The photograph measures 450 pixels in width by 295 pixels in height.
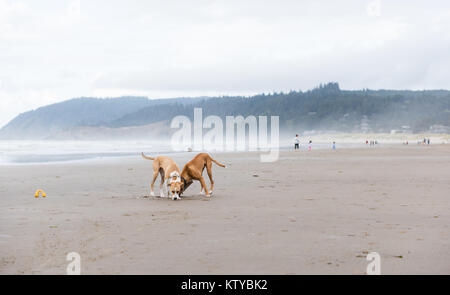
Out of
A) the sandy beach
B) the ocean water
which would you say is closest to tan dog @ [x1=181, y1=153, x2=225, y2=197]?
the sandy beach

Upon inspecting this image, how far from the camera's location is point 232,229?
7555 millimetres

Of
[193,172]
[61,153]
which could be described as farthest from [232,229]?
[61,153]

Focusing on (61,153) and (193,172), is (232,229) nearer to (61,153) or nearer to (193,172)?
(193,172)

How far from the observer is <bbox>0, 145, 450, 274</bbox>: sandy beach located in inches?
216

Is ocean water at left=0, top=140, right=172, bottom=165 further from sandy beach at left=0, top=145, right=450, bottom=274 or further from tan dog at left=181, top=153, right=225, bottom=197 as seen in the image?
tan dog at left=181, top=153, right=225, bottom=197

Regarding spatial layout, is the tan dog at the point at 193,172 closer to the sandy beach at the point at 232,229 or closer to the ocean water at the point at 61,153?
the sandy beach at the point at 232,229

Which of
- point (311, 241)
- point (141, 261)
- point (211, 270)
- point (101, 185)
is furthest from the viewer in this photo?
point (101, 185)

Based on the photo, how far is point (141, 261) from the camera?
18.5 feet

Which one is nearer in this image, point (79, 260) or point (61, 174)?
point (79, 260)

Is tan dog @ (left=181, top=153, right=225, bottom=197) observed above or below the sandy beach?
above

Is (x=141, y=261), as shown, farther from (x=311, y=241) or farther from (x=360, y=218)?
(x=360, y=218)

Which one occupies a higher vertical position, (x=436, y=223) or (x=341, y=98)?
(x=341, y=98)

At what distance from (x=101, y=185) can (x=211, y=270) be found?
9.81 m

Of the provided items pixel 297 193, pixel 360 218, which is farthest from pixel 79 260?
pixel 297 193
